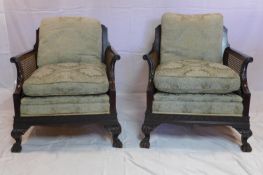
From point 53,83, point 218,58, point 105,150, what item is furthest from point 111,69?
point 218,58

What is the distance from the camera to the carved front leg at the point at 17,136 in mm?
1852

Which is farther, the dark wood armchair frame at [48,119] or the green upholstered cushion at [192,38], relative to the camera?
the green upholstered cushion at [192,38]

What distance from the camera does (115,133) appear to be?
6.29ft

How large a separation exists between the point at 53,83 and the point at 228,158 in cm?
122

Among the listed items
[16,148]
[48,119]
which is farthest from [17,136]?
[48,119]

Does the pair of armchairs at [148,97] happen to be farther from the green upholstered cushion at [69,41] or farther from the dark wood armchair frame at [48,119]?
the green upholstered cushion at [69,41]

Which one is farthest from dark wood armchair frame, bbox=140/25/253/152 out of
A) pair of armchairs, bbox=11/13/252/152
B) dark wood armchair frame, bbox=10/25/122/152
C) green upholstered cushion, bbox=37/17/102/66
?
green upholstered cushion, bbox=37/17/102/66

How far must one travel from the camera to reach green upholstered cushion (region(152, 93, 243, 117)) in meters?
1.86

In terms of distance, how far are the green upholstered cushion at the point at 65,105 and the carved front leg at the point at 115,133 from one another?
0.11 meters

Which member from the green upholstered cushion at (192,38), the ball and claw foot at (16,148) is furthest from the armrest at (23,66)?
the green upholstered cushion at (192,38)

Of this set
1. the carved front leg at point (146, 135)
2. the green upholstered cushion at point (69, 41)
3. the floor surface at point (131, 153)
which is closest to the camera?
the floor surface at point (131, 153)

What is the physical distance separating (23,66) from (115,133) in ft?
2.59

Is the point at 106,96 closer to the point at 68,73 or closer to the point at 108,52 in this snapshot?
the point at 68,73

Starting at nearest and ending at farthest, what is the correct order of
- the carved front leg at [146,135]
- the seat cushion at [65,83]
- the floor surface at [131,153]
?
the floor surface at [131,153], the seat cushion at [65,83], the carved front leg at [146,135]
